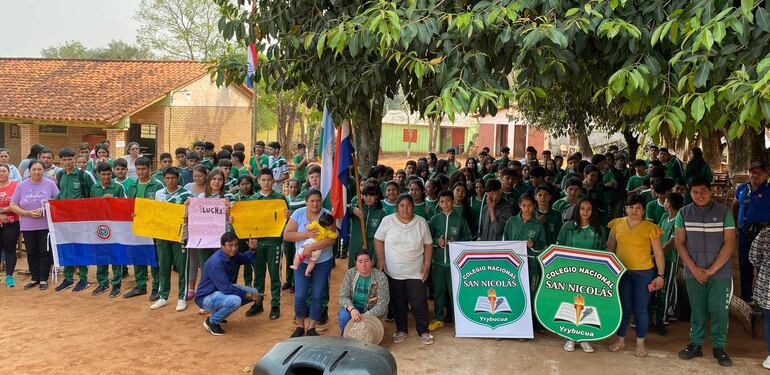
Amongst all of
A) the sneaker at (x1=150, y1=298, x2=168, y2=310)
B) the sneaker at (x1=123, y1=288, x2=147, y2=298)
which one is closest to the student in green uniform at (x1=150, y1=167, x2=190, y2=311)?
the sneaker at (x1=150, y1=298, x2=168, y2=310)

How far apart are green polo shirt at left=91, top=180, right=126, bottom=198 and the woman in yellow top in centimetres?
590

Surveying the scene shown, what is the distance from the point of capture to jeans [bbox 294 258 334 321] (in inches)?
251

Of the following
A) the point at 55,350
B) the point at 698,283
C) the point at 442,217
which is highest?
the point at 442,217

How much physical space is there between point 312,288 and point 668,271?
3.77 metres

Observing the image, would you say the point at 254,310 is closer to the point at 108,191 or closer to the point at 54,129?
the point at 108,191

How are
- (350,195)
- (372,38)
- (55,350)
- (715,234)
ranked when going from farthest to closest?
(350,195)
(55,350)
(715,234)
(372,38)

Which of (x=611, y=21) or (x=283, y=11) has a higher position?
(x=283, y=11)

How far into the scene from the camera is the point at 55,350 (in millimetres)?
6105

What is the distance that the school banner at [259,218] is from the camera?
724 cm

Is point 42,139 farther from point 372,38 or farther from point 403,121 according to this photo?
point 403,121

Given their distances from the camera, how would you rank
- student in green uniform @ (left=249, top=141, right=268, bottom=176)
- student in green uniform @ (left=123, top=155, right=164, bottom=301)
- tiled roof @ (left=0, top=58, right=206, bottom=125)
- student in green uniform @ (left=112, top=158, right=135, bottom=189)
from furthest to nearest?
tiled roof @ (left=0, top=58, right=206, bottom=125), student in green uniform @ (left=249, top=141, right=268, bottom=176), student in green uniform @ (left=112, top=158, right=135, bottom=189), student in green uniform @ (left=123, top=155, right=164, bottom=301)

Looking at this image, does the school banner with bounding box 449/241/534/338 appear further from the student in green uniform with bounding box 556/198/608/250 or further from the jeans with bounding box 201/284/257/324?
the jeans with bounding box 201/284/257/324

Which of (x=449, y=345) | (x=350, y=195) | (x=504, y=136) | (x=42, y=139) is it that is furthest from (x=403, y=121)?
(x=449, y=345)

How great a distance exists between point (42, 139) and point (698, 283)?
2305cm
